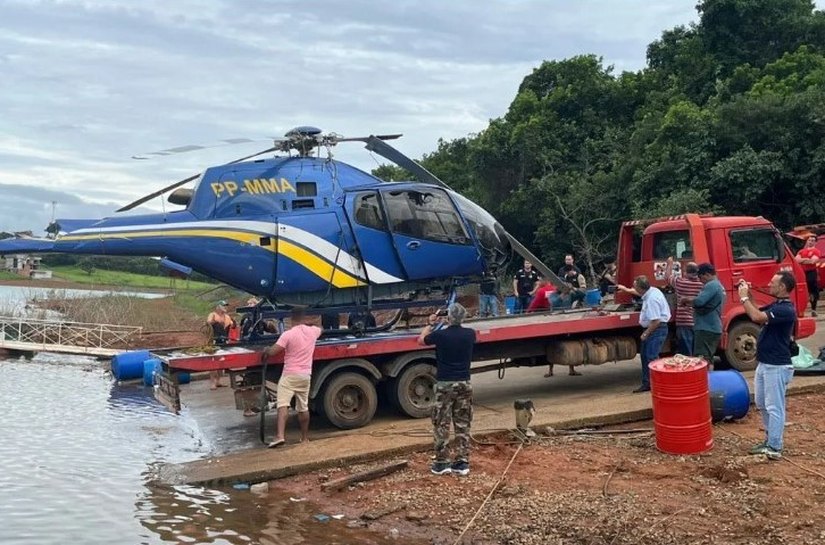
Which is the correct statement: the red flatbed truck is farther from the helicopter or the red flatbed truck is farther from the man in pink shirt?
the helicopter

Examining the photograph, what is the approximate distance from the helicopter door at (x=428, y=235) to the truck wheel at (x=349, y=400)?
79.2 inches

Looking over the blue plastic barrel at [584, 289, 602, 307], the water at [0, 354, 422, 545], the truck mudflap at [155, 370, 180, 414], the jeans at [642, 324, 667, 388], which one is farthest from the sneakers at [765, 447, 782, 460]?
the blue plastic barrel at [584, 289, 602, 307]

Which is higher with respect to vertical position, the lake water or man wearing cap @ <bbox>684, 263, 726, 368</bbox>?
man wearing cap @ <bbox>684, 263, 726, 368</bbox>

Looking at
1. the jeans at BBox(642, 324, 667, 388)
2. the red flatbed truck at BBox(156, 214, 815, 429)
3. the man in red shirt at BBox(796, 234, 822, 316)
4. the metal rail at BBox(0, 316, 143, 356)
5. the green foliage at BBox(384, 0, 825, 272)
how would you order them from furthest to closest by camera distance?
the metal rail at BBox(0, 316, 143, 356), the green foliage at BBox(384, 0, 825, 272), the man in red shirt at BBox(796, 234, 822, 316), the jeans at BBox(642, 324, 667, 388), the red flatbed truck at BBox(156, 214, 815, 429)

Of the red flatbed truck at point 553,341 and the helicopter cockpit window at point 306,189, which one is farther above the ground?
the helicopter cockpit window at point 306,189

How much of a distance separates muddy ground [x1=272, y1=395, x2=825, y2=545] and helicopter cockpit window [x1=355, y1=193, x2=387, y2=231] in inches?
158

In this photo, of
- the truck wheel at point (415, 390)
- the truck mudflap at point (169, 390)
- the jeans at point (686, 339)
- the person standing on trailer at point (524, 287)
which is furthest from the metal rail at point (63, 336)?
the jeans at point (686, 339)

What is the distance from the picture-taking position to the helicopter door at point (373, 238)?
11.7 meters

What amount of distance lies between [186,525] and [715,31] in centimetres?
3199

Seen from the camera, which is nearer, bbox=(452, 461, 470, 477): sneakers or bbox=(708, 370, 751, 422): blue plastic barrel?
bbox=(452, 461, 470, 477): sneakers

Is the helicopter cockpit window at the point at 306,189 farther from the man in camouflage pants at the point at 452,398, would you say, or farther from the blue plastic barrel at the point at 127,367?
the blue plastic barrel at the point at 127,367

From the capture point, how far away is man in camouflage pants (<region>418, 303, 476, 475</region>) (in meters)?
7.95

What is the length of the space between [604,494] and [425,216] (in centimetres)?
591

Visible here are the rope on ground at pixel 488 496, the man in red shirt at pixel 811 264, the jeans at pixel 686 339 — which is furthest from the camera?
the man in red shirt at pixel 811 264
